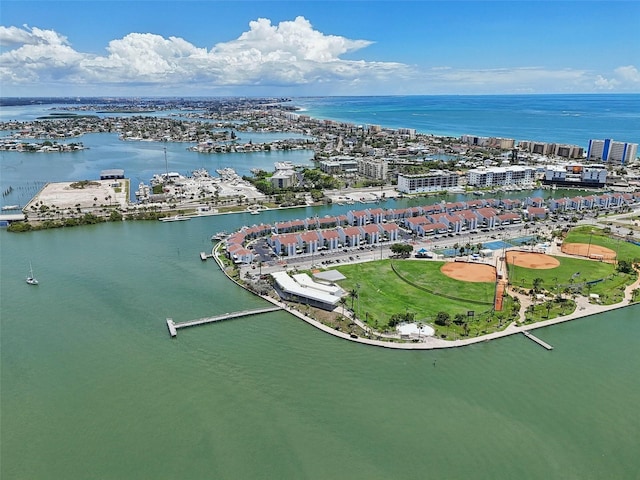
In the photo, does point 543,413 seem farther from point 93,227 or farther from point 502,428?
point 93,227

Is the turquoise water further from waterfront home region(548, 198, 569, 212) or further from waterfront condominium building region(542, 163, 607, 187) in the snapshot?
waterfront condominium building region(542, 163, 607, 187)

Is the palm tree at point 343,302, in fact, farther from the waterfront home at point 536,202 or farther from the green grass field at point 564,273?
the waterfront home at point 536,202

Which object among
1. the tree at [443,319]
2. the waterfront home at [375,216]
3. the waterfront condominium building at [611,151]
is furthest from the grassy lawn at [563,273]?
the waterfront condominium building at [611,151]

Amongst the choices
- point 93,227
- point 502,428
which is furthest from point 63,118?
point 502,428

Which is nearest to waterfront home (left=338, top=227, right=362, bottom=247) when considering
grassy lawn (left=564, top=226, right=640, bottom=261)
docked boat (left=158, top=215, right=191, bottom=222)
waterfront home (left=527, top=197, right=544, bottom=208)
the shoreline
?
the shoreline

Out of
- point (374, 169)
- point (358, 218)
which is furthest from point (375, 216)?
point (374, 169)

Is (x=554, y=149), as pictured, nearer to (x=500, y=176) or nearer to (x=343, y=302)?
(x=500, y=176)

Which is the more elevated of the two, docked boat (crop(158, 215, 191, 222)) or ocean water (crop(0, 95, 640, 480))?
docked boat (crop(158, 215, 191, 222))
